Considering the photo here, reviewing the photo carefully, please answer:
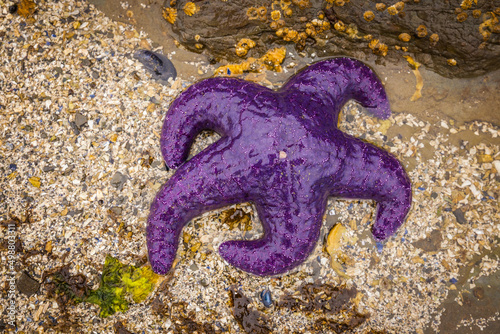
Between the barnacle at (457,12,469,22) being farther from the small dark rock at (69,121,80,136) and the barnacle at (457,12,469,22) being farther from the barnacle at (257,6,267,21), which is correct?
the small dark rock at (69,121,80,136)

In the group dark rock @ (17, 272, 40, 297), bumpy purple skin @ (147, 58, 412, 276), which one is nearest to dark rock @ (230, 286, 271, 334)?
bumpy purple skin @ (147, 58, 412, 276)

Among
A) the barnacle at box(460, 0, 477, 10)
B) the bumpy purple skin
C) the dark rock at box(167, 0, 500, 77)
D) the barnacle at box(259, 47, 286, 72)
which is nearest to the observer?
the bumpy purple skin

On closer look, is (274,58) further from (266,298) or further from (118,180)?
(266,298)

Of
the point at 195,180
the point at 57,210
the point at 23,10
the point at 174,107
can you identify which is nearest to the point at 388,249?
the point at 195,180

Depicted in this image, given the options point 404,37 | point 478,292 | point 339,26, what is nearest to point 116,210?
point 339,26

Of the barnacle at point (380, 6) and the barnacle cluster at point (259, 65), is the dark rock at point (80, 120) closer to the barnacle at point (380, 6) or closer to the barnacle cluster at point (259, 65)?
the barnacle cluster at point (259, 65)

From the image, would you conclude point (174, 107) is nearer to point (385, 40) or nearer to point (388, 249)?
point (385, 40)

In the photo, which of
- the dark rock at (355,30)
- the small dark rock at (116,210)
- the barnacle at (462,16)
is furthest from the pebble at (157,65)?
the barnacle at (462,16)
